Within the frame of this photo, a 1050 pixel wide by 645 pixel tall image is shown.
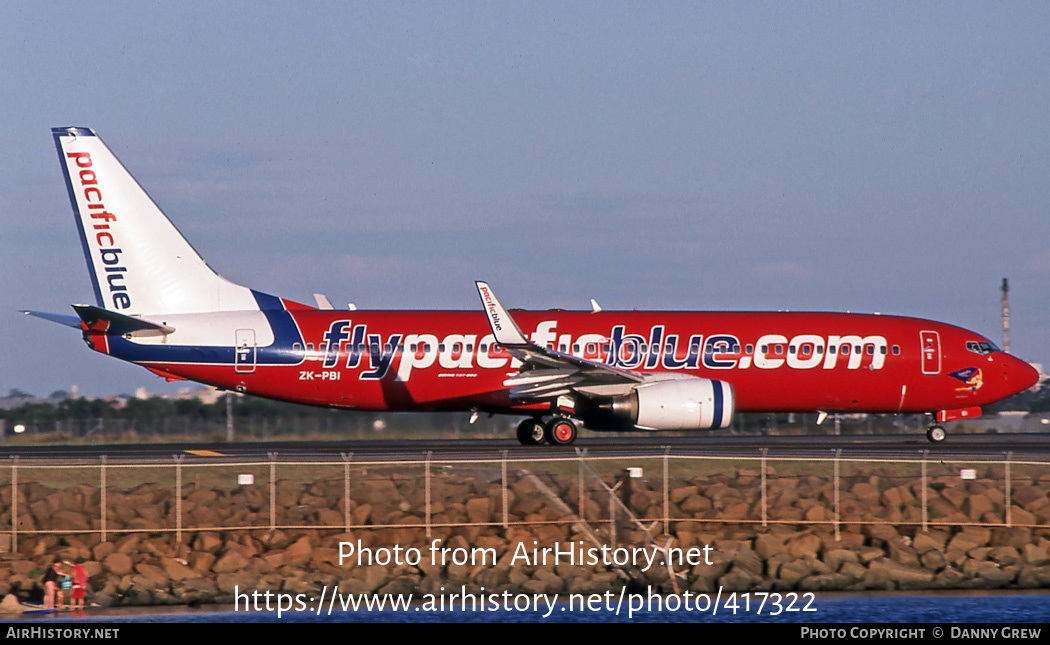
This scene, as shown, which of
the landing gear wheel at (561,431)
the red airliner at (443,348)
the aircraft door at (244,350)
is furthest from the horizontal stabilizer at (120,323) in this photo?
the landing gear wheel at (561,431)

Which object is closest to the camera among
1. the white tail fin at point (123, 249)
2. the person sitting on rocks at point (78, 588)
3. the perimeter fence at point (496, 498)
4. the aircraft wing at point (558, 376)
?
the person sitting on rocks at point (78, 588)

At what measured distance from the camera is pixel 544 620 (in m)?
18.3

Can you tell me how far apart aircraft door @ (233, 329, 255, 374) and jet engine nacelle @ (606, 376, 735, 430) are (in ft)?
29.3

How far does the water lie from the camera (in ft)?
59.5

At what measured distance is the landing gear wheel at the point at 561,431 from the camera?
101 ft

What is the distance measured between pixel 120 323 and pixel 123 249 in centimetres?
239

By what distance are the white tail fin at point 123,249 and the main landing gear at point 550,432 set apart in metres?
7.45

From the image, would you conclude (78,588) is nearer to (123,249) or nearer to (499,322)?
(499,322)

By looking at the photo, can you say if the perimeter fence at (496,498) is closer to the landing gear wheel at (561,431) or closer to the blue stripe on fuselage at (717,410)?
the blue stripe on fuselage at (717,410)

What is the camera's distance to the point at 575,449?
26.6m

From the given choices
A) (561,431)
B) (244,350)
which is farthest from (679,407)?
(244,350)

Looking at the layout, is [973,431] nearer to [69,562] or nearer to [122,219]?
[122,219]

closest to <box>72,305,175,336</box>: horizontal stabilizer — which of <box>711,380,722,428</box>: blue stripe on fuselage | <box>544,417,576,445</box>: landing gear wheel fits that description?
<box>544,417,576,445</box>: landing gear wheel
